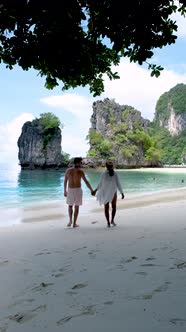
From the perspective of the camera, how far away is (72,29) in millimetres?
4660

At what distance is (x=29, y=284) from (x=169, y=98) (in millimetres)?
185648

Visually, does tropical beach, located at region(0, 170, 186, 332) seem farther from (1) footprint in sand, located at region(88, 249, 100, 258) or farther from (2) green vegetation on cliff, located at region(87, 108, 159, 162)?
(2) green vegetation on cliff, located at region(87, 108, 159, 162)

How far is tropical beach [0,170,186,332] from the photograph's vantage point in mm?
2666

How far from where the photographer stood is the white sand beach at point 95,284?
266 centimetres

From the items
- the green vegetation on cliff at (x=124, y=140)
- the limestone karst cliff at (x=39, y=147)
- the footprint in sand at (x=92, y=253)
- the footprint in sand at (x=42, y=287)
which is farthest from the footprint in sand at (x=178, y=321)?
the green vegetation on cliff at (x=124, y=140)

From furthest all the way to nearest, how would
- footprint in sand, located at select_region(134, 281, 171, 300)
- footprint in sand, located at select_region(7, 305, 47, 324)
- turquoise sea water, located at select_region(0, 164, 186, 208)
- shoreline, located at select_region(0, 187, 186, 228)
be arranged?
1. turquoise sea water, located at select_region(0, 164, 186, 208)
2. shoreline, located at select_region(0, 187, 186, 228)
3. footprint in sand, located at select_region(134, 281, 171, 300)
4. footprint in sand, located at select_region(7, 305, 47, 324)

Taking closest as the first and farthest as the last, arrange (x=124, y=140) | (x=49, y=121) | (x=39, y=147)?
(x=39, y=147) < (x=49, y=121) < (x=124, y=140)

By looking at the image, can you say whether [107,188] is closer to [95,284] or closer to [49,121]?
[95,284]

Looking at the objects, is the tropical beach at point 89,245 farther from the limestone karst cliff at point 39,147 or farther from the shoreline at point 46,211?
the limestone karst cliff at point 39,147

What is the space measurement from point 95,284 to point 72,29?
138 inches

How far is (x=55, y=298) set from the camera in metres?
3.23

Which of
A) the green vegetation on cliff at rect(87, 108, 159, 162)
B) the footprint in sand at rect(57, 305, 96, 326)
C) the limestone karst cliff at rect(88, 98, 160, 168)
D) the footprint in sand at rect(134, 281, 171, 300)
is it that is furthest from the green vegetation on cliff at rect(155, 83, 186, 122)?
the footprint in sand at rect(57, 305, 96, 326)

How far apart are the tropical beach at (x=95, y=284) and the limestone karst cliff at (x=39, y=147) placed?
7965cm

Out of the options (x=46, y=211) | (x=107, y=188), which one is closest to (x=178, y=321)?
(x=107, y=188)
